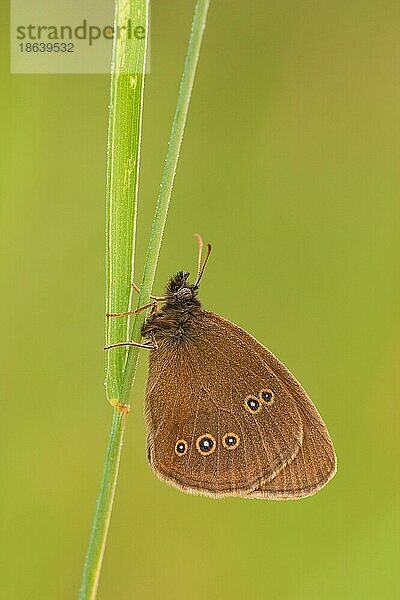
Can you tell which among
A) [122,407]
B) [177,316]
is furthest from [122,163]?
[177,316]

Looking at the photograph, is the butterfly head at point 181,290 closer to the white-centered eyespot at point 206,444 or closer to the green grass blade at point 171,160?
the white-centered eyespot at point 206,444

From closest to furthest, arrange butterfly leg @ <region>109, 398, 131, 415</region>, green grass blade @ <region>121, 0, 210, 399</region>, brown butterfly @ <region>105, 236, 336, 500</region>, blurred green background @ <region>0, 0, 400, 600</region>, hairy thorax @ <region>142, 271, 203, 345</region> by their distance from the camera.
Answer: green grass blade @ <region>121, 0, 210, 399</region> → butterfly leg @ <region>109, 398, 131, 415</region> → brown butterfly @ <region>105, 236, 336, 500</region> → hairy thorax @ <region>142, 271, 203, 345</region> → blurred green background @ <region>0, 0, 400, 600</region>

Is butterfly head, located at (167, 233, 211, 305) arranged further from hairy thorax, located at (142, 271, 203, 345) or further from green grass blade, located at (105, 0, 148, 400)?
green grass blade, located at (105, 0, 148, 400)

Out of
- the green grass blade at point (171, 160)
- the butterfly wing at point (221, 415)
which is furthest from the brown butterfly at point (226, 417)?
the green grass blade at point (171, 160)

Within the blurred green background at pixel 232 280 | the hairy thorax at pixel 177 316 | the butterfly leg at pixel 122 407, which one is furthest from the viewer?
the blurred green background at pixel 232 280

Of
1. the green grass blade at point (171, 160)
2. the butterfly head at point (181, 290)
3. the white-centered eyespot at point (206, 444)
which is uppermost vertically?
the butterfly head at point (181, 290)

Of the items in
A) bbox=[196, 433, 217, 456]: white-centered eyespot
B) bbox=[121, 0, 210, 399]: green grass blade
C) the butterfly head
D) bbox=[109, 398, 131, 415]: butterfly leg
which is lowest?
bbox=[109, 398, 131, 415]: butterfly leg

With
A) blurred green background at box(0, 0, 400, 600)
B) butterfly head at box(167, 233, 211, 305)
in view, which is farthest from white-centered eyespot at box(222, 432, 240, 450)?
blurred green background at box(0, 0, 400, 600)
